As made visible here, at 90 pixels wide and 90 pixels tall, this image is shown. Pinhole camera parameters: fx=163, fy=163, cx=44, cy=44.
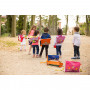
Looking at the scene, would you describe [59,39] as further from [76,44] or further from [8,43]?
[8,43]

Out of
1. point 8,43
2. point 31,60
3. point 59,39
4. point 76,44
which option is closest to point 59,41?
point 59,39

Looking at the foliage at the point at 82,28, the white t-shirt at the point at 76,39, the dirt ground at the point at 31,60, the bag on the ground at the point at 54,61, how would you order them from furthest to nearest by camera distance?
the white t-shirt at the point at 76,39, the foliage at the point at 82,28, the bag on the ground at the point at 54,61, the dirt ground at the point at 31,60

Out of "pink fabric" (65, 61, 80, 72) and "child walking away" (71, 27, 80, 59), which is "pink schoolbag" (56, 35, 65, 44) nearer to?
"child walking away" (71, 27, 80, 59)

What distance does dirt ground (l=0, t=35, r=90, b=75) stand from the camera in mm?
3861

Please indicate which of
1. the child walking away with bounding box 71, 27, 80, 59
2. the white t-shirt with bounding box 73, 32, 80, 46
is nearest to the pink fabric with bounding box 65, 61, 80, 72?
the child walking away with bounding box 71, 27, 80, 59

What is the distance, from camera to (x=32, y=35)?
541cm

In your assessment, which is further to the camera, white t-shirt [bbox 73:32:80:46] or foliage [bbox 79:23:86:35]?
white t-shirt [bbox 73:32:80:46]

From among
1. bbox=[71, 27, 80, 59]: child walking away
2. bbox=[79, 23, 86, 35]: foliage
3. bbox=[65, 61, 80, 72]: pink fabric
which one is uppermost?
bbox=[79, 23, 86, 35]: foliage

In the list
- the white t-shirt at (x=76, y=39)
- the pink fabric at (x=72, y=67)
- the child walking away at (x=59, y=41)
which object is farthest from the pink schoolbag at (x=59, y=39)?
the pink fabric at (x=72, y=67)

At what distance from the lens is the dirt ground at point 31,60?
12.7 feet

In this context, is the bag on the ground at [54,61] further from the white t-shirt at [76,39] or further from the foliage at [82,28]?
the foliage at [82,28]

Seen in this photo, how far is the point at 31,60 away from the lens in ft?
16.2
